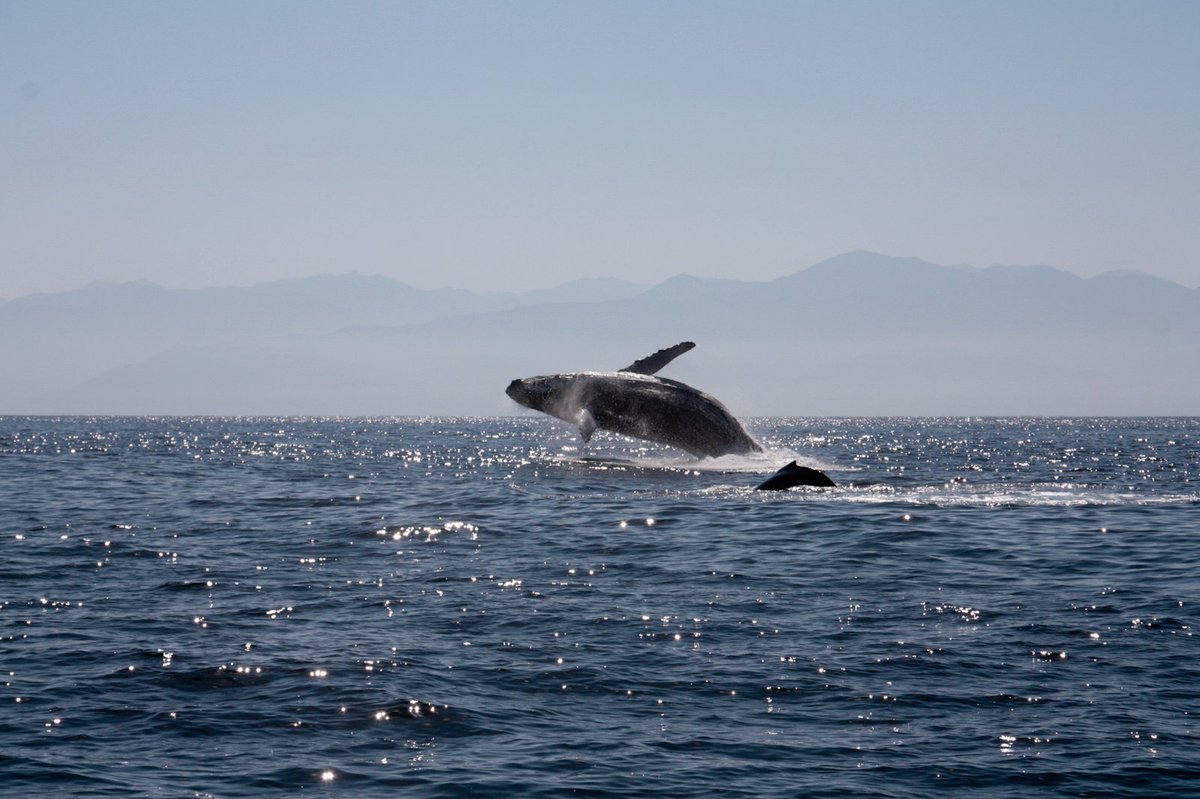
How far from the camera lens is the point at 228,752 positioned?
11016mm

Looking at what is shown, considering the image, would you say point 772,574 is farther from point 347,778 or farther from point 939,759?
point 347,778

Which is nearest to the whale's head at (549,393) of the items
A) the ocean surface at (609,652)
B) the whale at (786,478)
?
the whale at (786,478)

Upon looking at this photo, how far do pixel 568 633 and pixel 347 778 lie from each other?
5.18 metres

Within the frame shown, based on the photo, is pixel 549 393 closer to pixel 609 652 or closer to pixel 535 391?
pixel 535 391

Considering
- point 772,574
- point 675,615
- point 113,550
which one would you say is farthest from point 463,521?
point 675,615

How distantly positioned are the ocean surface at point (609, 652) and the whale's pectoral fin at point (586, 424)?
6.19 meters

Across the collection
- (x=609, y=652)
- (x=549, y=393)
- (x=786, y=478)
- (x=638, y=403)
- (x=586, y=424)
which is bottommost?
(x=609, y=652)

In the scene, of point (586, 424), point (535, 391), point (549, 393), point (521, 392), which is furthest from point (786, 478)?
point (521, 392)

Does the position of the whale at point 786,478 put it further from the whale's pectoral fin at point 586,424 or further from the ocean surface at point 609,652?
the whale's pectoral fin at point 586,424

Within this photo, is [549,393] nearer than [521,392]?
Yes

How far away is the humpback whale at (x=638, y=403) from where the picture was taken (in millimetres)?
36344

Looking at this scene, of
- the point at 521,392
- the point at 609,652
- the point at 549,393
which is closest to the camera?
the point at 609,652

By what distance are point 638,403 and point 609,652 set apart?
22160 millimetres

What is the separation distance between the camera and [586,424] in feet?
116
